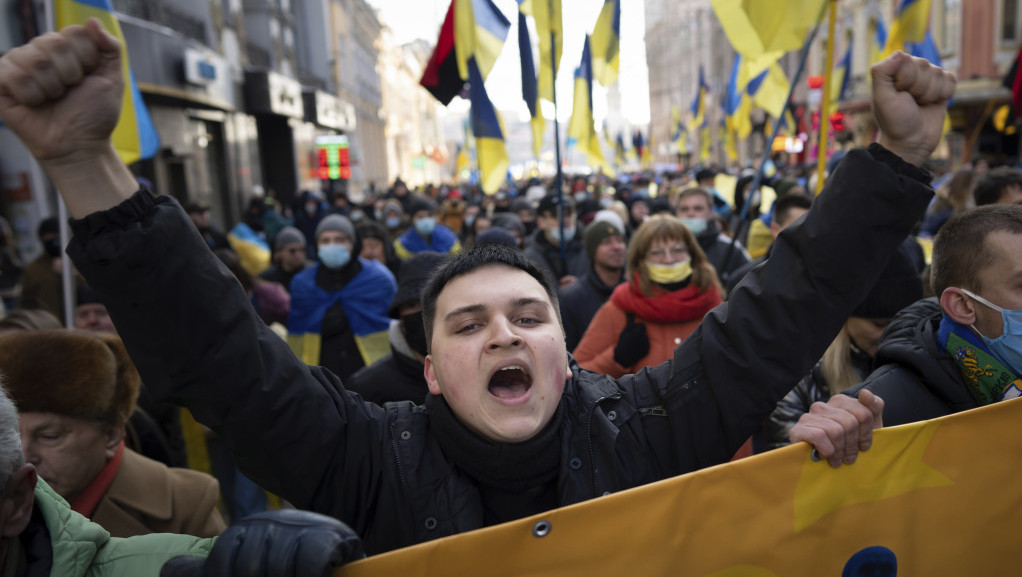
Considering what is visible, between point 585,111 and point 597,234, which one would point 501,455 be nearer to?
point 597,234

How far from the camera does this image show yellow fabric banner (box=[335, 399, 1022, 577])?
4.61 ft

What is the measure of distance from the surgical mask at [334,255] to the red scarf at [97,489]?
296 cm

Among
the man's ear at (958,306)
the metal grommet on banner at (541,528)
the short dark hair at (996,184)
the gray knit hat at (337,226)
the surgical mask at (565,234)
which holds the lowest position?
the metal grommet on banner at (541,528)

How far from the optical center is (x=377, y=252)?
7.09 meters

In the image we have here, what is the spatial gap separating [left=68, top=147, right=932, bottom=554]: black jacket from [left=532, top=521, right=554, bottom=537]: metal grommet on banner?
0.23 meters

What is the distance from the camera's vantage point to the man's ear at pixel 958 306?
82.0 inches

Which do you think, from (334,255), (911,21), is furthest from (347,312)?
(911,21)

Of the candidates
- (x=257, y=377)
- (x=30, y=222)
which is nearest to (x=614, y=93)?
(x=30, y=222)

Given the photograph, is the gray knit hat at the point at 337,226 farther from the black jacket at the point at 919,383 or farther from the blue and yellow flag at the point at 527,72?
the black jacket at the point at 919,383

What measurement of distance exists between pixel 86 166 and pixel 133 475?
4.35 ft

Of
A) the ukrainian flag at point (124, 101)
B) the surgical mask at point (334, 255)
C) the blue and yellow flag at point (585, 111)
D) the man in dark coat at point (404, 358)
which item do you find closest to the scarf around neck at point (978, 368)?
the man in dark coat at point (404, 358)

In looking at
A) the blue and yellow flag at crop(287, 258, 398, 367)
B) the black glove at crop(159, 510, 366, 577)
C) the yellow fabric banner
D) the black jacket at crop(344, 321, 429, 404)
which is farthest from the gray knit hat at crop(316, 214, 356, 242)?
the black glove at crop(159, 510, 366, 577)

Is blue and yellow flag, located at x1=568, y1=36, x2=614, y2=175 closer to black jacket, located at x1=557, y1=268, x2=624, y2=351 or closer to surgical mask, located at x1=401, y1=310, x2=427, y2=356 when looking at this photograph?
black jacket, located at x1=557, y1=268, x2=624, y2=351

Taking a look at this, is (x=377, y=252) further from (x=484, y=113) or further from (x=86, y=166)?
(x=86, y=166)
